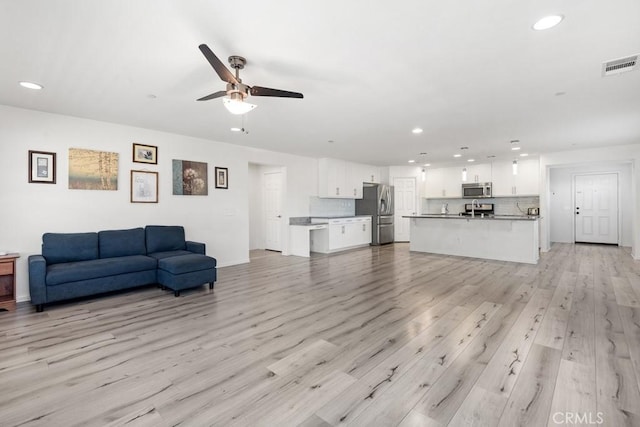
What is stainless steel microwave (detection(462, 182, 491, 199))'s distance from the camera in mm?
8469

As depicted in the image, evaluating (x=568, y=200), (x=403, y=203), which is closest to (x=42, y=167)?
(x=403, y=203)

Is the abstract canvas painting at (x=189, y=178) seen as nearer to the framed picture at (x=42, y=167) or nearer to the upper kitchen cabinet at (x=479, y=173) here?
the framed picture at (x=42, y=167)

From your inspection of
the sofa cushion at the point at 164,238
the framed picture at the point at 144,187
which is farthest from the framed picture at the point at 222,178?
the sofa cushion at the point at 164,238

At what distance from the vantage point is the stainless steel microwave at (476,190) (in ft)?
27.8

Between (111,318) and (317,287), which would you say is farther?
(317,287)

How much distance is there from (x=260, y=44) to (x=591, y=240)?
34.7ft

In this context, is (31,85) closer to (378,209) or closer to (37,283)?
(37,283)

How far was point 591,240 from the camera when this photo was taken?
8.58 m

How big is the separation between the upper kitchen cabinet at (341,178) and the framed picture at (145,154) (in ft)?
13.2

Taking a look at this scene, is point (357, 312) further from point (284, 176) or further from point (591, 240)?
point (591, 240)

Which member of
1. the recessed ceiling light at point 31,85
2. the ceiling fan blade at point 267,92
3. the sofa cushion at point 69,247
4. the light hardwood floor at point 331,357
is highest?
the recessed ceiling light at point 31,85

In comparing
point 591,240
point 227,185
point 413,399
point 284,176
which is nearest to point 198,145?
point 227,185

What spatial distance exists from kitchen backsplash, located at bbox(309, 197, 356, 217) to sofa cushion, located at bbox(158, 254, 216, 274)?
3943 millimetres

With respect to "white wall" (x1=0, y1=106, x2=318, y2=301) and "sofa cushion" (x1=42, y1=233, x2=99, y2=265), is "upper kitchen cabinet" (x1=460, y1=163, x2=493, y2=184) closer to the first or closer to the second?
"white wall" (x1=0, y1=106, x2=318, y2=301)
